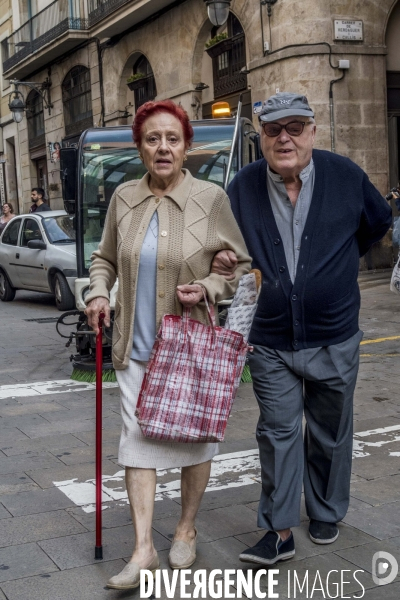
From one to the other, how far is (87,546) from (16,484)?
1115 mm

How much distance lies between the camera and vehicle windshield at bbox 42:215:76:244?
46.5 feet

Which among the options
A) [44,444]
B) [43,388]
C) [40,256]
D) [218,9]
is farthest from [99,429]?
[218,9]

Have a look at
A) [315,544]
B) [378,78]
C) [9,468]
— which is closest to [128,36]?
[378,78]

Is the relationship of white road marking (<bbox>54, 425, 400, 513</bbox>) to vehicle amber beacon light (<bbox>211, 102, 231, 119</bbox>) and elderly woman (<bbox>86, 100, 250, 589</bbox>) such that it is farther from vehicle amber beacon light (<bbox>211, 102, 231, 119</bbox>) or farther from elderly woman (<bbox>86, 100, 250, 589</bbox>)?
vehicle amber beacon light (<bbox>211, 102, 231, 119</bbox>)

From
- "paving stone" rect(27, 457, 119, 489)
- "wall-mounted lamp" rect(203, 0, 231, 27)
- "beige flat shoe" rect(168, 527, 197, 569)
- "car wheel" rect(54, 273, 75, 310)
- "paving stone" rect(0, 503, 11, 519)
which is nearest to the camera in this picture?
"beige flat shoe" rect(168, 527, 197, 569)

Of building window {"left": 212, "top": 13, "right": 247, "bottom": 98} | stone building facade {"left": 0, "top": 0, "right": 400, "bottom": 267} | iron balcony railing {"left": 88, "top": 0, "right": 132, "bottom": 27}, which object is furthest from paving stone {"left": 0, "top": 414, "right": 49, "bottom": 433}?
iron balcony railing {"left": 88, "top": 0, "right": 132, "bottom": 27}

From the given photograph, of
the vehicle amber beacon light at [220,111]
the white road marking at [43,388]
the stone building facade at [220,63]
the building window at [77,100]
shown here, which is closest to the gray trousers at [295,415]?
the white road marking at [43,388]

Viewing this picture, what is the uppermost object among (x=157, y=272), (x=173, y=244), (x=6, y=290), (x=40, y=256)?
(x=173, y=244)

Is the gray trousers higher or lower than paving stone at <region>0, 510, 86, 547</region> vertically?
higher

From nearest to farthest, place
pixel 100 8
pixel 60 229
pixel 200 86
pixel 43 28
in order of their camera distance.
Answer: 1. pixel 60 229
2. pixel 200 86
3. pixel 100 8
4. pixel 43 28

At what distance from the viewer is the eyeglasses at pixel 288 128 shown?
375cm

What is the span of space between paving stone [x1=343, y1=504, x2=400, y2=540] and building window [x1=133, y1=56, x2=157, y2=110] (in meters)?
18.3

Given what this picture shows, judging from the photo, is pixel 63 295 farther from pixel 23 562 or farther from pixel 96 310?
pixel 96 310

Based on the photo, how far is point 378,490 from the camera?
187 inches
